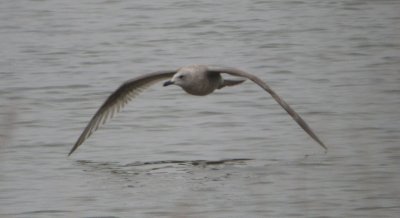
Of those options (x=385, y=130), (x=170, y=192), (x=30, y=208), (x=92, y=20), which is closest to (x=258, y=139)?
(x=385, y=130)

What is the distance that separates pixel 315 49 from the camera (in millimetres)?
14969

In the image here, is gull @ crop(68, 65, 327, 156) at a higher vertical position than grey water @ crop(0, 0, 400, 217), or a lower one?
higher

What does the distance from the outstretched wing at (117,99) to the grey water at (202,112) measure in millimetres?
198

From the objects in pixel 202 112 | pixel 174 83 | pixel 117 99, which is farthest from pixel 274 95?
pixel 202 112

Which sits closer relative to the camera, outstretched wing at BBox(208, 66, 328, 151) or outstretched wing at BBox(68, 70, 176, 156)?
outstretched wing at BBox(208, 66, 328, 151)

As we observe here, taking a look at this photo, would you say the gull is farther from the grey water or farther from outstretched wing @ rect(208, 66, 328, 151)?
the grey water

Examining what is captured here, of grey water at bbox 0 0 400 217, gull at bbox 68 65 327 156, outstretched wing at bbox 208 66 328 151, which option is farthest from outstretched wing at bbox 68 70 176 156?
outstretched wing at bbox 208 66 328 151

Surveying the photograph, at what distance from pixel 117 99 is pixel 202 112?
59.5 inches

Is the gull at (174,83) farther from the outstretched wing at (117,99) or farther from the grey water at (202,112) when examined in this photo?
the grey water at (202,112)

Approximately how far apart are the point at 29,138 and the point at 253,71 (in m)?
3.48

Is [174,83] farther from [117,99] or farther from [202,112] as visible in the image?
[202,112]

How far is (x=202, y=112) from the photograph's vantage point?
11867mm

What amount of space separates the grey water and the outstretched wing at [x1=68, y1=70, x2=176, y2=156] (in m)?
0.20

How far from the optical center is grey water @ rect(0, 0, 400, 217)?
8805 millimetres
